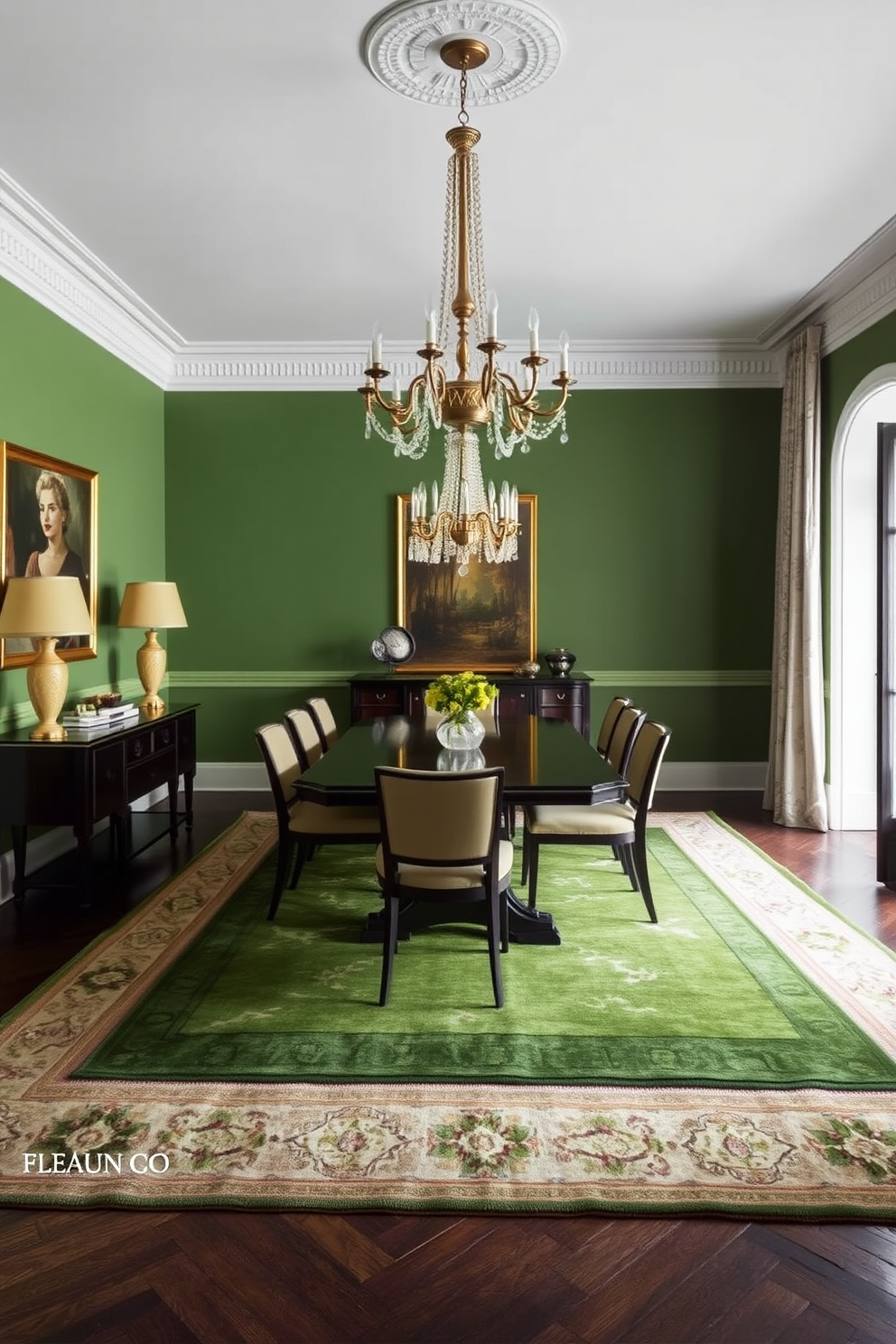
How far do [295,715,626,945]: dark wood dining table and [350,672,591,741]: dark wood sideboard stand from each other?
1.57 metres

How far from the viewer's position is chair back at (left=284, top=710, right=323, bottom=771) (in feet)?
15.0

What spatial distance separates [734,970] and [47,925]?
9.79 feet

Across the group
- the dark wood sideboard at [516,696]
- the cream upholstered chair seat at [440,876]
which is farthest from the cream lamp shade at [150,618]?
the cream upholstered chair seat at [440,876]

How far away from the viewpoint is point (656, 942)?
12.6 ft

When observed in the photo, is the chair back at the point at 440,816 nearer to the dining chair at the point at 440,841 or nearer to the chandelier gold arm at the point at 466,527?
the dining chair at the point at 440,841

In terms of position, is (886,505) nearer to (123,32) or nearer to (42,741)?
(123,32)

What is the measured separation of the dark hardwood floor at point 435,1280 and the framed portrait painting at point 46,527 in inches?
126

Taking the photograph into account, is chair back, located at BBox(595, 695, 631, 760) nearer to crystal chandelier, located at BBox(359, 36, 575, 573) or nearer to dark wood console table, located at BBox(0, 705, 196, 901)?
crystal chandelier, located at BBox(359, 36, 575, 573)

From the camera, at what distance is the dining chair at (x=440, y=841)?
3.06 m

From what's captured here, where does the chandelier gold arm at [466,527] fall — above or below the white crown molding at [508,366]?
below

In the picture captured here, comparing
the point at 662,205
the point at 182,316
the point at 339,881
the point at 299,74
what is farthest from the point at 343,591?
the point at 299,74

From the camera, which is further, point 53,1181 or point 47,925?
point 47,925

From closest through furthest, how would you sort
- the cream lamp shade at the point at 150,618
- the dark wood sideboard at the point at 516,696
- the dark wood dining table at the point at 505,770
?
the dark wood dining table at the point at 505,770
the cream lamp shade at the point at 150,618
the dark wood sideboard at the point at 516,696

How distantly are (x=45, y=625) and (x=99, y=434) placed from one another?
81.0 inches
